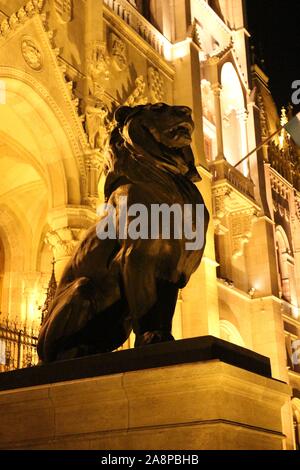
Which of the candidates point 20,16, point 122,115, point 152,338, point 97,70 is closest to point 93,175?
point 97,70

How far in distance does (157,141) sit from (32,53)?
9.02 meters

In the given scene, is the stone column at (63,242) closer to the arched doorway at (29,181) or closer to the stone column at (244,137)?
the arched doorway at (29,181)

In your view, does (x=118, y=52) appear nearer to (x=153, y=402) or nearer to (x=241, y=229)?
(x=241, y=229)

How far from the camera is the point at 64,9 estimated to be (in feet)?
46.9

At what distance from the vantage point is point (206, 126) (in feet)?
68.6

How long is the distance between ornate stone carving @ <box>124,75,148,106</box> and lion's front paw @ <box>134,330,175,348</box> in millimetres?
11772

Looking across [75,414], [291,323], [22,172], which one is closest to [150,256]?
[75,414]

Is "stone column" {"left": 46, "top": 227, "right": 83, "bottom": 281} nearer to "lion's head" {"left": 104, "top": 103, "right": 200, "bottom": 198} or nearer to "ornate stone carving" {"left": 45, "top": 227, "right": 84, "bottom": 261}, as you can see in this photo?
"ornate stone carving" {"left": 45, "top": 227, "right": 84, "bottom": 261}

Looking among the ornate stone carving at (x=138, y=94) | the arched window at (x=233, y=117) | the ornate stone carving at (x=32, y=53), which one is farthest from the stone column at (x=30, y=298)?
the arched window at (x=233, y=117)

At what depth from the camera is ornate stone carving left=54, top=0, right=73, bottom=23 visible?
1411 cm

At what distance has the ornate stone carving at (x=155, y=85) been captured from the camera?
17188 millimetres

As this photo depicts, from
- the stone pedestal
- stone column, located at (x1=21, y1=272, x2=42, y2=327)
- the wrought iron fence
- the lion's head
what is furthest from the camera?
stone column, located at (x1=21, y1=272, x2=42, y2=327)

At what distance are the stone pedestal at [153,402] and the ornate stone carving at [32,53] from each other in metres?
9.59

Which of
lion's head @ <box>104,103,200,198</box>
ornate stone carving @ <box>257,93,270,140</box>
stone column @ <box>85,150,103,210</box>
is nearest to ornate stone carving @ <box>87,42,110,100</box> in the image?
stone column @ <box>85,150,103,210</box>
